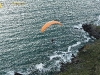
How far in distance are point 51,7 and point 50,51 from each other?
126 feet

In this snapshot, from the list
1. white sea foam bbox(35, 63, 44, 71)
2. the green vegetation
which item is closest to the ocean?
white sea foam bbox(35, 63, 44, 71)

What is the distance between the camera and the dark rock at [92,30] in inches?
2797

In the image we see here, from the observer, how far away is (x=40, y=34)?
72000mm

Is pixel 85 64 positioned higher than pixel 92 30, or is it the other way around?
pixel 92 30

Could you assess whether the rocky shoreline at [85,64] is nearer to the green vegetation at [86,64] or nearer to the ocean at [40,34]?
the green vegetation at [86,64]

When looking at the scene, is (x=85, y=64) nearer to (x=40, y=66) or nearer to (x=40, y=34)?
(x=40, y=66)

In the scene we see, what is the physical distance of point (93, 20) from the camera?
84312 mm

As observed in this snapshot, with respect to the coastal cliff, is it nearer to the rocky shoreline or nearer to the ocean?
the rocky shoreline

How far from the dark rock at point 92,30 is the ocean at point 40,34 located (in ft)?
5.42

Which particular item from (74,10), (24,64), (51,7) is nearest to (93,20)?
(74,10)

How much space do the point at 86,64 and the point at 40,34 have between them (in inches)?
987

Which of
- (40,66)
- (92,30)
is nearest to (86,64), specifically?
A: (40,66)

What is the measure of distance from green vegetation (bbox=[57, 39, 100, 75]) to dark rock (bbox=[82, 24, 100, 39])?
12.7 metres

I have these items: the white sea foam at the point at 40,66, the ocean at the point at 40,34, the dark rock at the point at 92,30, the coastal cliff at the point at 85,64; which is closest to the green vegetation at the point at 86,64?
the coastal cliff at the point at 85,64
